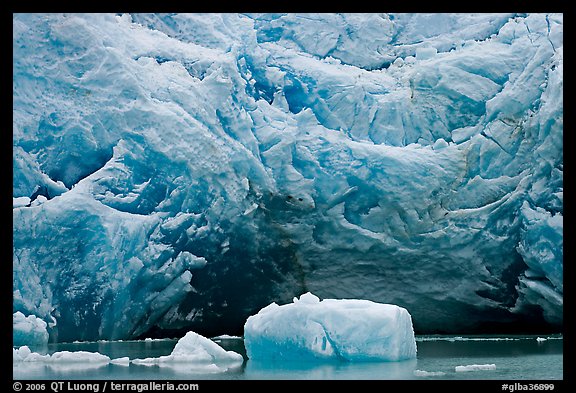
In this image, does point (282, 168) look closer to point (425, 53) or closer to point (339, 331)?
point (425, 53)

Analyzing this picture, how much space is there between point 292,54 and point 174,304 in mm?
4560

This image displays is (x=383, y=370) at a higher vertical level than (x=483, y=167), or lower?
lower

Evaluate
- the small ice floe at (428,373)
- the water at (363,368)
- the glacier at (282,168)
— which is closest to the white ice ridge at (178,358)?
the water at (363,368)

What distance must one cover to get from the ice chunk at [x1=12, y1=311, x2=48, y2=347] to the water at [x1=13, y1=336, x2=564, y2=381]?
0.67ft

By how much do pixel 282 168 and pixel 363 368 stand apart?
5.32 m

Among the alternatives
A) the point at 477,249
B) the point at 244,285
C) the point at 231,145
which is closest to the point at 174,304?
the point at 244,285

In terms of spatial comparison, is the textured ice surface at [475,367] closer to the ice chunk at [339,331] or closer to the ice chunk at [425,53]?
the ice chunk at [339,331]

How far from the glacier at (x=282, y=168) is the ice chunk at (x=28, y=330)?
13.0 inches

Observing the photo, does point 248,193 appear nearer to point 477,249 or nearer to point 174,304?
point 174,304

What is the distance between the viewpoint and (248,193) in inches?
551

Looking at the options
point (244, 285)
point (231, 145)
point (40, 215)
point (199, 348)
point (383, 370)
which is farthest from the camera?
point (244, 285)

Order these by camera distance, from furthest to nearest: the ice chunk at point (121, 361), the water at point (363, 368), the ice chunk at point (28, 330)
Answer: the ice chunk at point (28, 330) < the ice chunk at point (121, 361) < the water at point (363, 368)

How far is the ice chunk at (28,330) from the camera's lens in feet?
38.1

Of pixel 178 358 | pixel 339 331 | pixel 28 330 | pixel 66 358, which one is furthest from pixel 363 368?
pixel 28 330
